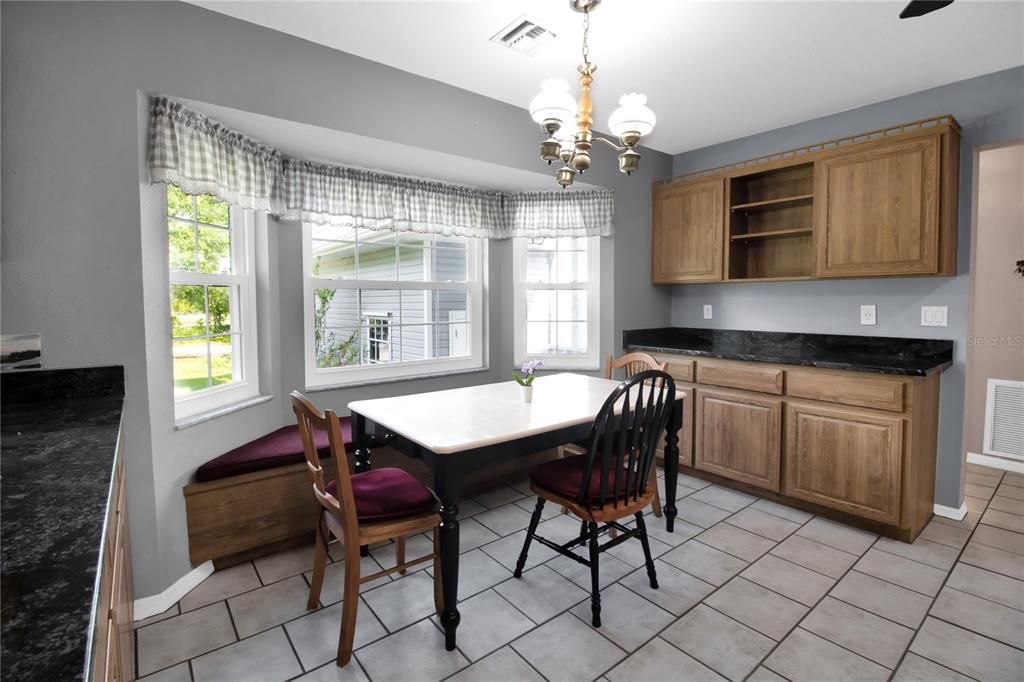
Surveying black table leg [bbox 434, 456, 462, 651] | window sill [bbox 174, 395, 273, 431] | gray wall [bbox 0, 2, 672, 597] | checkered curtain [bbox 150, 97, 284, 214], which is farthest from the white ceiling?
black table leg [bbox 434, 456, 462, 651]

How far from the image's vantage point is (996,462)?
3.69 m

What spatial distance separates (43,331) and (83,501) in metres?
1.25

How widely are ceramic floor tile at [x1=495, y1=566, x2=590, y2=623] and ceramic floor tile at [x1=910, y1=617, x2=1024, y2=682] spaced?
1.20 m

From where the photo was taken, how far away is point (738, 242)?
373 centimetres

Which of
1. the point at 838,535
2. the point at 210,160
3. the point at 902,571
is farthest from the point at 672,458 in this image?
the point at 210,160

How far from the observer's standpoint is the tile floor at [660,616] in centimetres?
171

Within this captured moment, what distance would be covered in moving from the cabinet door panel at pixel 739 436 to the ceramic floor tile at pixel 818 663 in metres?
1.31

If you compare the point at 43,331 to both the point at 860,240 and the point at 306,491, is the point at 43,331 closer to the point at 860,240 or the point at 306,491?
the point at 306,491

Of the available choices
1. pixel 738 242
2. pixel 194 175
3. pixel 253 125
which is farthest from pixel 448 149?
pixel 738 242

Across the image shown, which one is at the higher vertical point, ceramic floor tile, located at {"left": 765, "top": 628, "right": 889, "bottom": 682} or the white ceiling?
the white ceiling

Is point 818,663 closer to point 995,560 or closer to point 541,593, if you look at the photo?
point 541,593

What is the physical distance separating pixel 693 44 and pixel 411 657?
9.13ft

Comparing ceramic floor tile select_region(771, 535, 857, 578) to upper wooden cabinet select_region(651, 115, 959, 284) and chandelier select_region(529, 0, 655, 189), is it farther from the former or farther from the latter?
chandelier select_region(529, 0, 655, 189)

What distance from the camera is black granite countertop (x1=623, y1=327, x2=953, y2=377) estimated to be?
267cm
